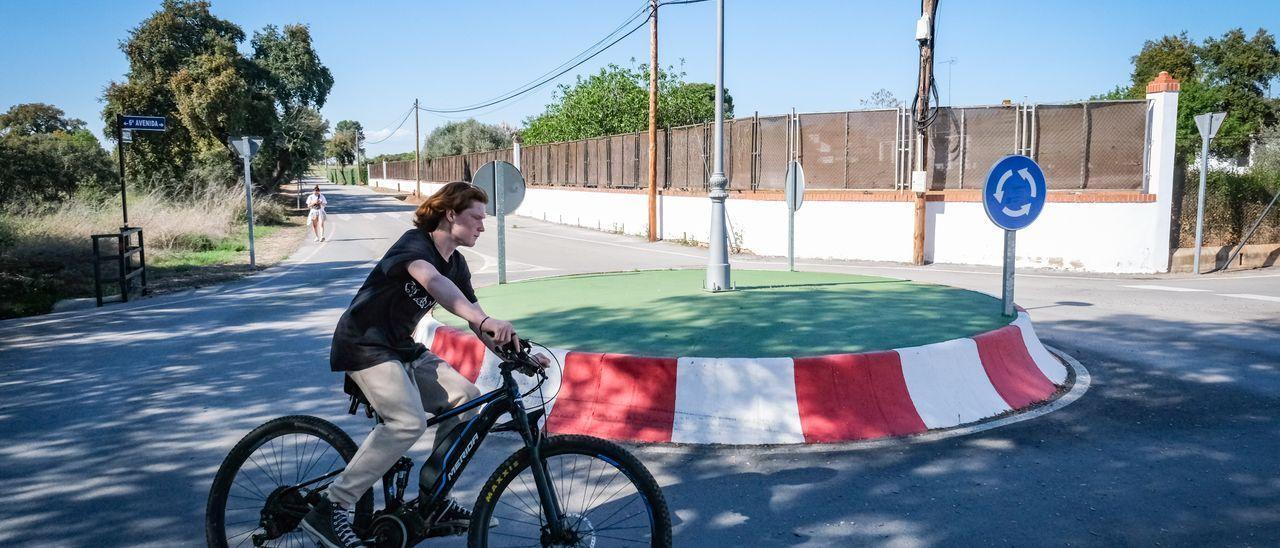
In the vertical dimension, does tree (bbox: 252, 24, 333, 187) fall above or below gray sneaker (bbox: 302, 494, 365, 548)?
above

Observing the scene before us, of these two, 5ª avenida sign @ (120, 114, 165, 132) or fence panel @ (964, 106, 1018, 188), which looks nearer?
5ª avenida sign @ (120, 114, 165, 132)

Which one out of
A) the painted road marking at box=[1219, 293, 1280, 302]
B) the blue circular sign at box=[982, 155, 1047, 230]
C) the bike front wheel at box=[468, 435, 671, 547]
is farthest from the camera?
the painted road marking at box=[1219, 293, 1280, 302]

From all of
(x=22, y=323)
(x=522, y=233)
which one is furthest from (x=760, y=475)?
(x=522, y=233)

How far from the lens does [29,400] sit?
6730mm

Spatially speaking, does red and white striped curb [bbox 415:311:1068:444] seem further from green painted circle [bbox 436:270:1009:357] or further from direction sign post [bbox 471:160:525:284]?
direction sign post [bbox 471:160:525:284]

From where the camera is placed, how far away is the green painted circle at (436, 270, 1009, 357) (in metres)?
6.38

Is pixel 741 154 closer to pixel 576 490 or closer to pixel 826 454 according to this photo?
pixel 826 454

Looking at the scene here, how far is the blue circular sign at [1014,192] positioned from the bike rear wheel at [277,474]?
5695mm

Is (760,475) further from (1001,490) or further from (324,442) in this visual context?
(324,442)

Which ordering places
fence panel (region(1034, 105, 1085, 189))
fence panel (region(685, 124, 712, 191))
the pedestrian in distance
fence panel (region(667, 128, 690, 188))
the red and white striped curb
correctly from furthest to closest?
the pedestrian in distance → fence panel (region(667, 128, 690, 188)) → fence panel (region(685, 124, 712, 191)) → fence panel (region(1034, 105, 1085, 189)) → the red and white striped curb

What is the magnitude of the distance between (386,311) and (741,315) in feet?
14.9

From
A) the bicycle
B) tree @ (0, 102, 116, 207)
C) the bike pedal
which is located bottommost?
the bike pedal

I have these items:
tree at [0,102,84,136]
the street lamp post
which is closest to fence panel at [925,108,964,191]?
the street lamp post

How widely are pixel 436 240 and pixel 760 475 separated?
2.23 meters
